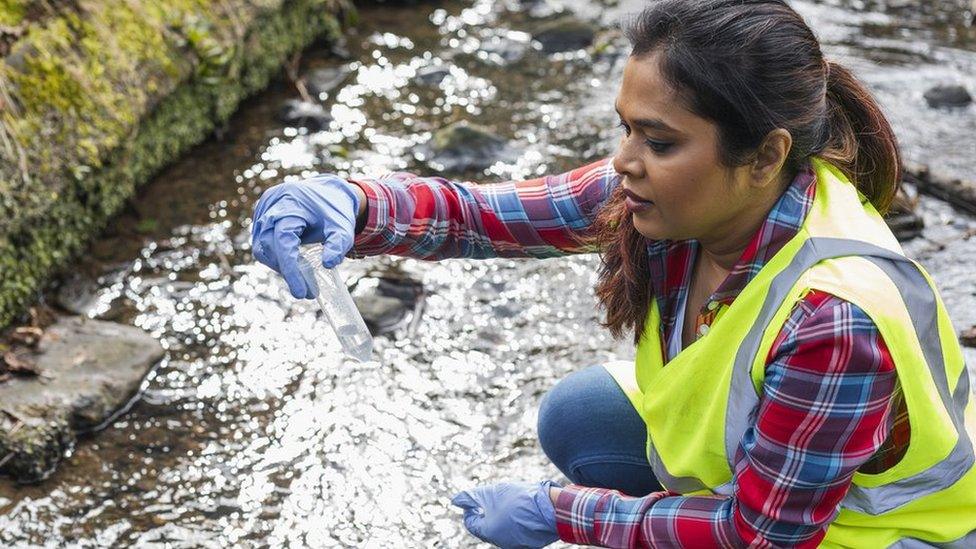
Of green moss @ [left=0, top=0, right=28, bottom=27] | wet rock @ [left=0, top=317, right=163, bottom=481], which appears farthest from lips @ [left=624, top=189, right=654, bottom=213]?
green moss @ [left=0, top=0, right=28, bottom=27]

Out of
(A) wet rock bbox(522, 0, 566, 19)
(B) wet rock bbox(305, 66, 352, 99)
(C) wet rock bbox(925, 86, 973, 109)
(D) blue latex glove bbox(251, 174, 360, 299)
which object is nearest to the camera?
(D) blue latex glove bbox(251, 174, 360, 299)

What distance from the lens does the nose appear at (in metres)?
1.79

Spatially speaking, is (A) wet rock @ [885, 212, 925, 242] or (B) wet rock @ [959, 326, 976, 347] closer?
(B) wet rock @ [959, 326, 976, 347]

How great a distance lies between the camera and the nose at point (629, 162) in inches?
70.4

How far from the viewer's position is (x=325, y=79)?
5.49 m

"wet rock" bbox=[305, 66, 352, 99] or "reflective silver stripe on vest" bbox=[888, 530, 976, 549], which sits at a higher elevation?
"reflective silver stripe on vest" bbox=[888, 530, 976, 549]

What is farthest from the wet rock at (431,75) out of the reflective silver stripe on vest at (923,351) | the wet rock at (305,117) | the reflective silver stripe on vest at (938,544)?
the reflective silver stripe on vest at (938,544)

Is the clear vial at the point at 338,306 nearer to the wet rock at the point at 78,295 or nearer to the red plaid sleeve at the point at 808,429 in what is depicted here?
the red plaid sleeve at the point at 808,429

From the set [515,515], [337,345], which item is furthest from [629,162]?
[337,345]

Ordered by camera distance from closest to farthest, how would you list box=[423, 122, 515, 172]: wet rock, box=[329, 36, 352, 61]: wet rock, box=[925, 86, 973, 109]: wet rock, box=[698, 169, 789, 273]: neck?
1. box=[698, 169, 789, 273]: neck
2. box=[423, 122, 515, 172]: wet rock
3. box=[925, 86, 973, 109]: wet rock
4. box=[329, 36, 352, 61]: wet rock

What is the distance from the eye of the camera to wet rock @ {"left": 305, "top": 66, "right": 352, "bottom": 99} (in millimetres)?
5395

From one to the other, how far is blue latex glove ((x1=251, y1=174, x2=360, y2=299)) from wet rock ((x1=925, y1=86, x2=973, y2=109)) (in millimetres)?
3938

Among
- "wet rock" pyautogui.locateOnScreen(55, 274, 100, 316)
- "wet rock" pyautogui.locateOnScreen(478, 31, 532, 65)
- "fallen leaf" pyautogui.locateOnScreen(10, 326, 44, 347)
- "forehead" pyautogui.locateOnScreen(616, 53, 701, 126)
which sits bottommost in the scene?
"wet rock" pyautogui.locateOnScreen(478, 31, 532, 65)

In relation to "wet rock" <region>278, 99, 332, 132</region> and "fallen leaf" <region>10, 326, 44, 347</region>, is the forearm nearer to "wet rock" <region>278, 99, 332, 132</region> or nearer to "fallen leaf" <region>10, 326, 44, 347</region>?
"fallen leaf" <region>10, 326, 44, 347</region>
